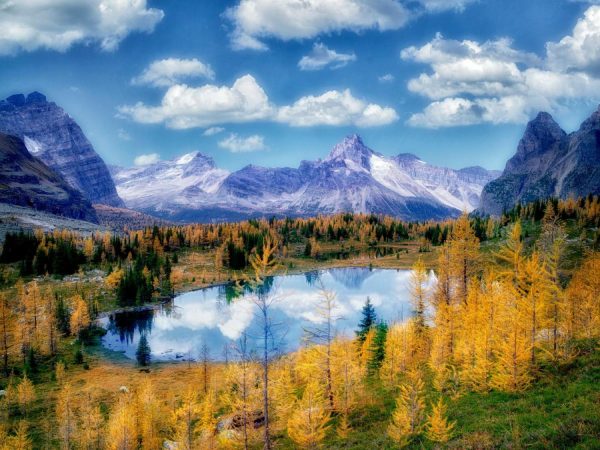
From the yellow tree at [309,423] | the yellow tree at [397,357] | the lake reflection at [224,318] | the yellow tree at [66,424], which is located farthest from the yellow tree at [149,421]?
the lake reflection at [224,318]

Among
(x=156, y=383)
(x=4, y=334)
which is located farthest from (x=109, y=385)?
(x=4, y=334)

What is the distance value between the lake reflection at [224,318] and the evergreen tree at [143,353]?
1.05 meters

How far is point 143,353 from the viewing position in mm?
71188

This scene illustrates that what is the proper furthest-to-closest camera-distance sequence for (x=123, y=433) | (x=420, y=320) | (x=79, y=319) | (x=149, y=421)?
(x=79, y=319), (x=420, y=320), (x=149, y=421), (x=123, y=433)

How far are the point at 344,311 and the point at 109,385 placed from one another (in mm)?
52206

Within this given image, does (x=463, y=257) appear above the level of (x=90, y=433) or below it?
above

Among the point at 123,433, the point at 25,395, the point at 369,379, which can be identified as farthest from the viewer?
the point at 25,395

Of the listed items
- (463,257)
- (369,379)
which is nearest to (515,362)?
(369,379)

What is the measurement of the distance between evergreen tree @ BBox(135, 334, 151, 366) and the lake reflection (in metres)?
1.05

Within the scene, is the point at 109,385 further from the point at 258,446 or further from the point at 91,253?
the point at 91,253

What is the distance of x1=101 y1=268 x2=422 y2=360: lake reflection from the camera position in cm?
7606

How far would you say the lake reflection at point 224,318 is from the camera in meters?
76.1

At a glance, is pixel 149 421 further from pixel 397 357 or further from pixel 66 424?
pixel 397 357

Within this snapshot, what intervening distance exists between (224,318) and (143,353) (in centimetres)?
2614
